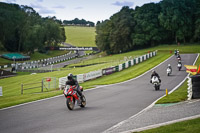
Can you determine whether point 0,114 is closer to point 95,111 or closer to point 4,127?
point 4,127

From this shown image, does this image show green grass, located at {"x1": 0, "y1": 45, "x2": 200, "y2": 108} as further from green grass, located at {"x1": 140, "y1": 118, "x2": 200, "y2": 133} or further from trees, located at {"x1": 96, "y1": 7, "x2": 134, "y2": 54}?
trees, located at {"x1": 96, "y1": 7, "x2": 134, "y2": 54}

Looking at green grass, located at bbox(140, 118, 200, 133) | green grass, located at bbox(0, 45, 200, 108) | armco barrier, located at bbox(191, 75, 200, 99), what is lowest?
green grass, located at bbox(0, 45, 200, 108)

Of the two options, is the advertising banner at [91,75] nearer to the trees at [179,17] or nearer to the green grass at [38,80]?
the green grass at [38,80]

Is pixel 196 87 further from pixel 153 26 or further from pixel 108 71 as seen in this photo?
pixel 153 26

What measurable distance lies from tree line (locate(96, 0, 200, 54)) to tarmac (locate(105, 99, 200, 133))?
283ft

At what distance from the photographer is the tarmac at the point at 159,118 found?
32.7 ft

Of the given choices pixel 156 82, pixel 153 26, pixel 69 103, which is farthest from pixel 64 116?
pixel 153 26

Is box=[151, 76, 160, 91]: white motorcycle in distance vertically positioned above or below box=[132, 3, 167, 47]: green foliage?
below

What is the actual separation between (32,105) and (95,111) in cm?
436

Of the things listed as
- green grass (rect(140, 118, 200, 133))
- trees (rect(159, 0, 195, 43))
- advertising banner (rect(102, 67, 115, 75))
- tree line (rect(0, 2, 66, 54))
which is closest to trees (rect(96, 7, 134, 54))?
trees (rect(159, 0, 195, 43))

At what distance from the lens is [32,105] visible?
1705 centimetres

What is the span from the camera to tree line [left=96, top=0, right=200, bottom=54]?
9800cm

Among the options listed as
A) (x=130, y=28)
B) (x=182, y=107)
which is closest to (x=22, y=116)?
(x=182, y=107)

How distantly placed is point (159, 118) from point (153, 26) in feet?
303
